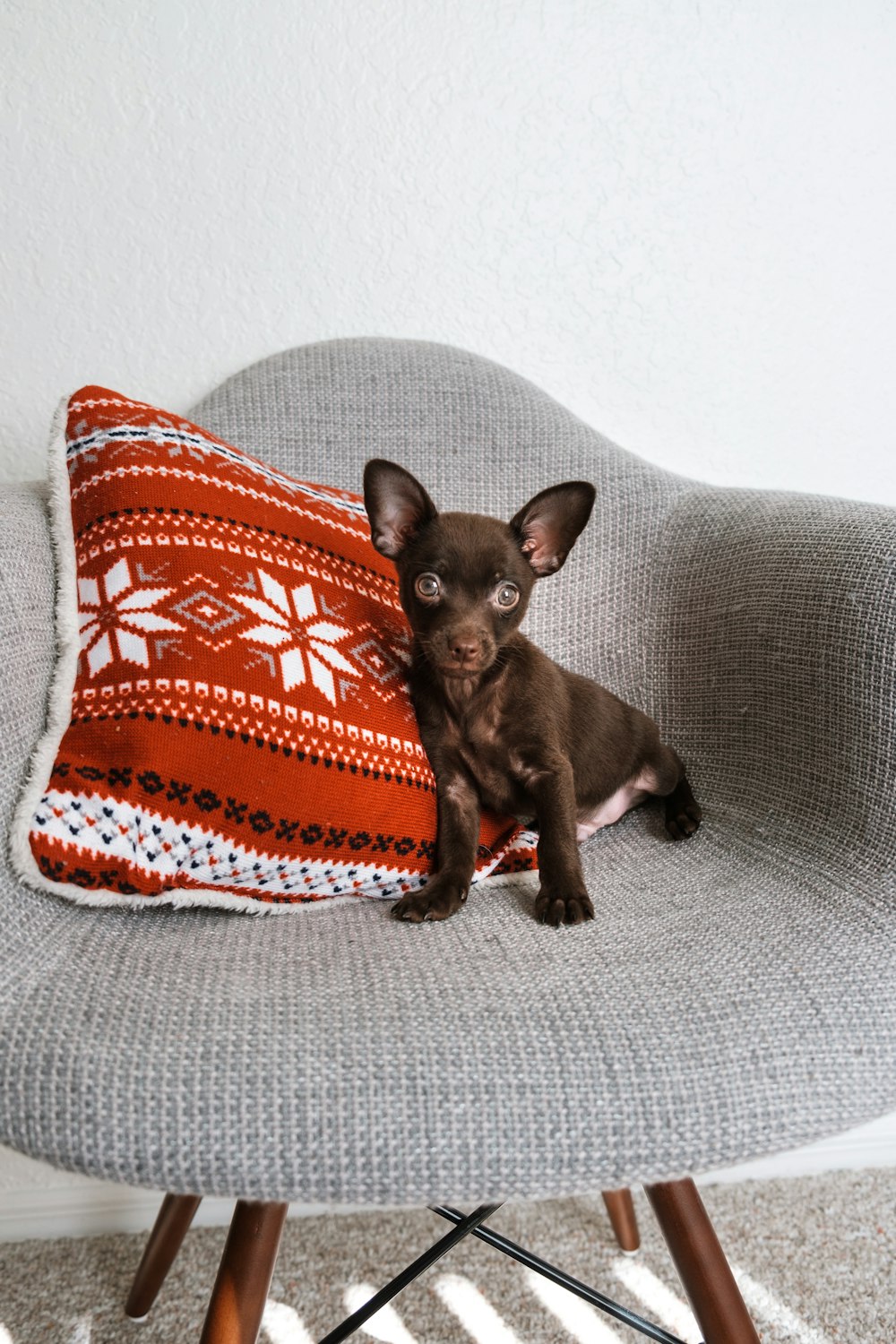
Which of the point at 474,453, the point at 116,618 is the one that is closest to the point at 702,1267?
the point at 116,618

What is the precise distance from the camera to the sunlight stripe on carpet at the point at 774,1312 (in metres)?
1.30

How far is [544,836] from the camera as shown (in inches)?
43.8

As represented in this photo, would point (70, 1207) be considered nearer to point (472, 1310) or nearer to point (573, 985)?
point (472, 1310)

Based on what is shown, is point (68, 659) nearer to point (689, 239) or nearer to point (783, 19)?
point (689, 239)

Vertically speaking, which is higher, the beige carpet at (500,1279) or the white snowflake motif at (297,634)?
the white snowflake motif at (297,634)

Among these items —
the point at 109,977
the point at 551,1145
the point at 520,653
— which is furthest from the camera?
the point at 520,653

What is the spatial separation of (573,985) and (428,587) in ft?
1.70

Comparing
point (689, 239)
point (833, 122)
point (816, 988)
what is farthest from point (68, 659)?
point (833, 122)

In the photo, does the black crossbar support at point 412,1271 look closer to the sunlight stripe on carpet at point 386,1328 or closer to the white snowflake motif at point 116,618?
the sunlight stripe on carpet at point 386,1328

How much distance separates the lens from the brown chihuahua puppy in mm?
1104

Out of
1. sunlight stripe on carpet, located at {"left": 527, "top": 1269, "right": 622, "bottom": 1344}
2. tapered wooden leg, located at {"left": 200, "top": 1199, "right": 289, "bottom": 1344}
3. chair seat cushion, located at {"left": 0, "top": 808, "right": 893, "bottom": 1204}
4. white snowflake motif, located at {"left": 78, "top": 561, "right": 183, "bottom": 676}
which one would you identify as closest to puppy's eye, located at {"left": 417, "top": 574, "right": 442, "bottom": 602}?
white snowflake motif, located at {"left": 78, "top": 561, "right": 183, "bottom": 676}

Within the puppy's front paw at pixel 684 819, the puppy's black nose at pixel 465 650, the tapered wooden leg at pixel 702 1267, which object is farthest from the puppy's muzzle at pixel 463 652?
the tapered wooden leg at pixel 702 1267

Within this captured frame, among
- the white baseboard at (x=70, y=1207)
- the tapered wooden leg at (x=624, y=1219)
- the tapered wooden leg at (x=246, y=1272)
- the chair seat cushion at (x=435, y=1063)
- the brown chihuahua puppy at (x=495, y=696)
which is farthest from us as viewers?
the white baseboard at (x=70, y=1207)

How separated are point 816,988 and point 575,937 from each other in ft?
0.74
